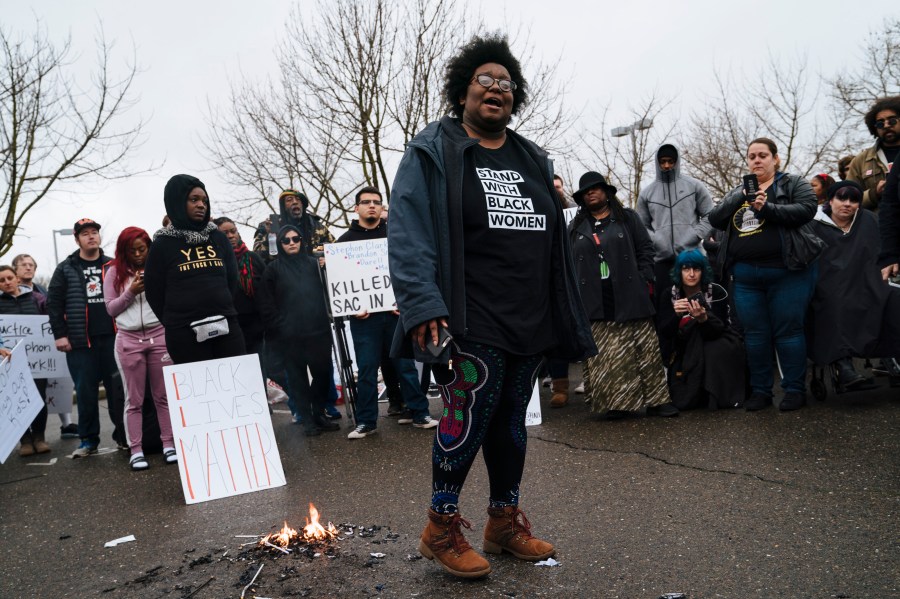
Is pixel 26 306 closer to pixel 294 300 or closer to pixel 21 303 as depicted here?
pixel 21 303

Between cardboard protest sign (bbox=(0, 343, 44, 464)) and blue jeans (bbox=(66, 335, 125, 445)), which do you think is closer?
cardboard protest sign (bbox=(0, 343, 44, 464))

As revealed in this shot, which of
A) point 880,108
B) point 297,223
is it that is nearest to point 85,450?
point 297,223

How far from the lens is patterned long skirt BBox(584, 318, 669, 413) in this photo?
6609 mm

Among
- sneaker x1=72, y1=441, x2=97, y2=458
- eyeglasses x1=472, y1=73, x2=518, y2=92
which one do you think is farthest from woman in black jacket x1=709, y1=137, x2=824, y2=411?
sneaker x1=72, y1=441, x2=97, y2=458

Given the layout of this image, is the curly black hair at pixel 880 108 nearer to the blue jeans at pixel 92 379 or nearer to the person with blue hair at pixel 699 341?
the person with blue hair at pixel 699 341

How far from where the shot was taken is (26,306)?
29.0 ft

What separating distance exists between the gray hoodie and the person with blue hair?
2.16ft

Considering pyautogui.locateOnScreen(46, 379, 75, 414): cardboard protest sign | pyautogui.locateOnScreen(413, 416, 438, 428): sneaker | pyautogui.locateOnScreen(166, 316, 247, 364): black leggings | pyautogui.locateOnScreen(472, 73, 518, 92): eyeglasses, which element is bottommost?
pyautogui.locateOnScreen(413, 416, 438, 428): sneaker

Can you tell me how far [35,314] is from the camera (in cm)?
886

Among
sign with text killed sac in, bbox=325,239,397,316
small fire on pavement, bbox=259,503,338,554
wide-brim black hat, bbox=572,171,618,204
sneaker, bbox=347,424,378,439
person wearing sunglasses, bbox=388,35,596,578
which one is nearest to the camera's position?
person wearing sunglasses, bbox=388,35,596,578

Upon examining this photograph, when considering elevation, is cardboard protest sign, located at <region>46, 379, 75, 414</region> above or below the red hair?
below

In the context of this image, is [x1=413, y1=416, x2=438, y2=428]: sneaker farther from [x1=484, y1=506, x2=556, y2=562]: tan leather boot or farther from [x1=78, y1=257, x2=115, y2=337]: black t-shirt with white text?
[x1=484, y1=506, x2=556, y2=562]: tan leather boot

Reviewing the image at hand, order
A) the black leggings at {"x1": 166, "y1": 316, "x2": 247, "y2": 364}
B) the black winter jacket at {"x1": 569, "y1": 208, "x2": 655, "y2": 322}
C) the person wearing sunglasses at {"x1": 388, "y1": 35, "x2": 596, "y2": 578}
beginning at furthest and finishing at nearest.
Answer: the black winter jacket at {"x1": 569, "y1": 208, "x2": 655, "y2": 322}
the black leggings at {"x1": 166, "y1": 316, "x2": 247, "y2": 364}
the person wearing sunglasses at {"x1": 388, "y1": 35, "x2": 596, "y2": 578}

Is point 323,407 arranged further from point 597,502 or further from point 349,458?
point 597,502
